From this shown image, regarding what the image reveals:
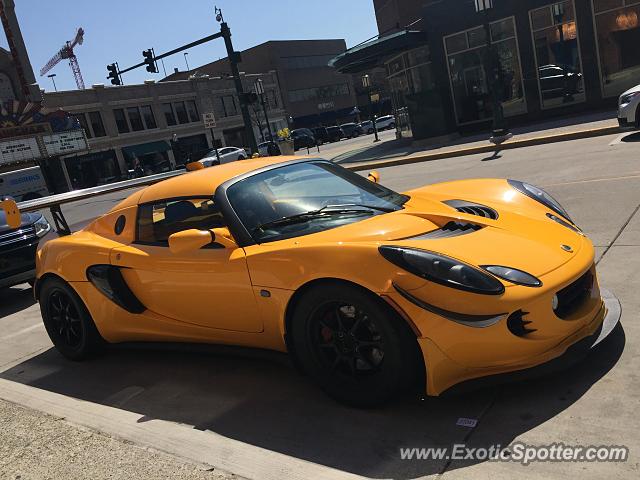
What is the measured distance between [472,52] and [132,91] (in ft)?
138

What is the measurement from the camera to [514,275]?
2.77 metres

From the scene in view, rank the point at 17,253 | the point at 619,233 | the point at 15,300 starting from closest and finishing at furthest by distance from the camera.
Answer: the point at 619,233 → the point at 17,253 → the point at 15,300

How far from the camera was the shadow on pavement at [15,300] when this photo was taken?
7031mm

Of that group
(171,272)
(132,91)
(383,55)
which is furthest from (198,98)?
(171,272)

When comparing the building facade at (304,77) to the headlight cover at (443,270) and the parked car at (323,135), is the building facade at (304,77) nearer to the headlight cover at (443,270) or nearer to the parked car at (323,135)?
the parked car at (323,135)

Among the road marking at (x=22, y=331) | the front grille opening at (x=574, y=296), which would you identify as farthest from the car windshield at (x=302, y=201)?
the road marking at (x=22, y=331)

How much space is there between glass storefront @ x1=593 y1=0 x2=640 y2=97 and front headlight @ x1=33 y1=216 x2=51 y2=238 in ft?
58.9

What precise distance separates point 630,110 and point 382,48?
11087 mm

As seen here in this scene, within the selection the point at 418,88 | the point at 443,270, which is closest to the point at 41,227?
the point at 443,270

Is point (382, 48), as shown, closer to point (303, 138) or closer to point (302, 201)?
point (302, 201)

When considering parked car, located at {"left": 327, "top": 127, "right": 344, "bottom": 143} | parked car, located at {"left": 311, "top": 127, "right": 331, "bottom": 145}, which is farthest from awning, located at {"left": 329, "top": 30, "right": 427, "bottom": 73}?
parked car, located at {"left": 311, "top": 127, "right": 331, "bottom": 145}

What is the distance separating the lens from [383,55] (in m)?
21.4

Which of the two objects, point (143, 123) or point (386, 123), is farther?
point (143, 123)

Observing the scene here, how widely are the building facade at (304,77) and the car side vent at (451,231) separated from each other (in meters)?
76.0
